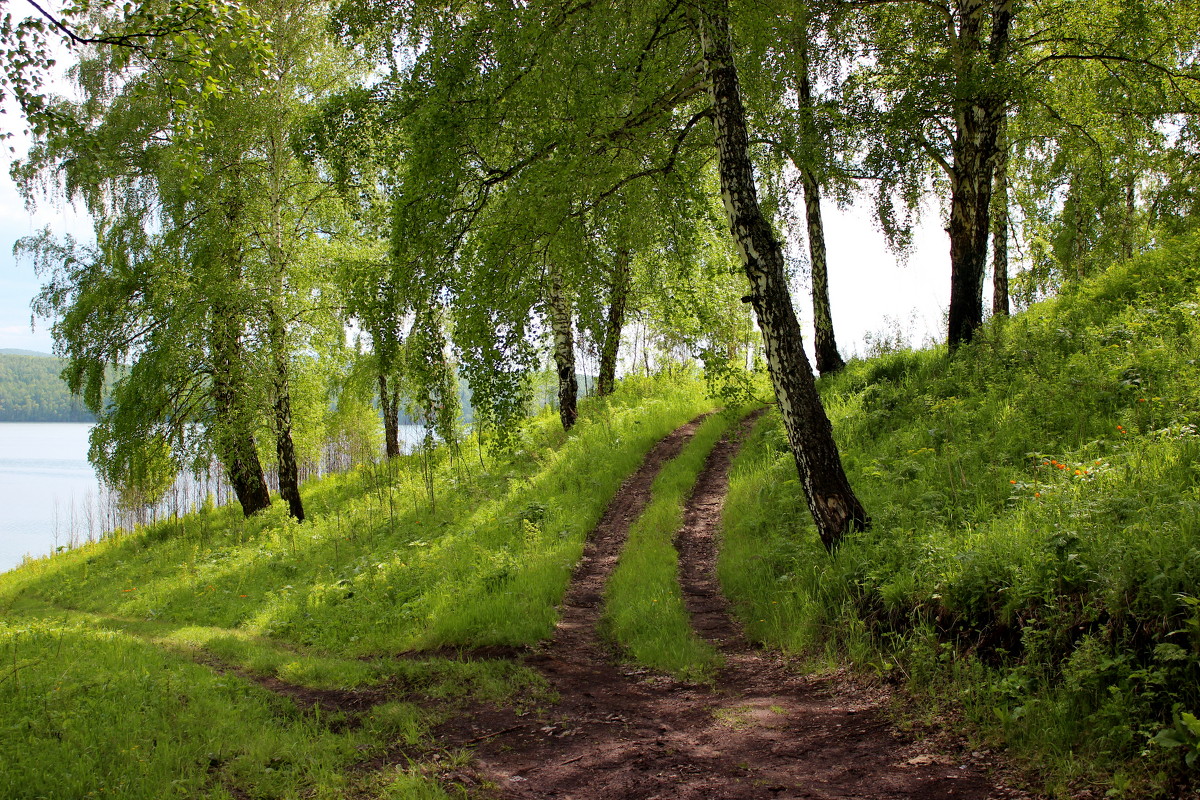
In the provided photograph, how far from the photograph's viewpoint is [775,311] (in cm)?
674

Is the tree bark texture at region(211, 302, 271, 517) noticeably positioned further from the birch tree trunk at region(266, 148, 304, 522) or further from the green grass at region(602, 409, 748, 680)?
the green grass at region(602, 409, 748, 680)

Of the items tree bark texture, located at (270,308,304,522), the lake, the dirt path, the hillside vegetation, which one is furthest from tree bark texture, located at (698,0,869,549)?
tree bark texture, located at (270,308,304,522)

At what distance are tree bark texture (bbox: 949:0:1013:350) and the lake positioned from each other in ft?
31.6

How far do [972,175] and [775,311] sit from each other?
22.1 feet

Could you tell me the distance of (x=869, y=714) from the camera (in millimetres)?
4746

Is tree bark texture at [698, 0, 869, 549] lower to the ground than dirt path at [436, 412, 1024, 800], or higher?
higher

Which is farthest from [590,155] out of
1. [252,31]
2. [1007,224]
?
[1007,224]

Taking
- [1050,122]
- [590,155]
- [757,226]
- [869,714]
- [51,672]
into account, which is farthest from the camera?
[1050,122]

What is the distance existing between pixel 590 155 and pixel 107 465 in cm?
1553

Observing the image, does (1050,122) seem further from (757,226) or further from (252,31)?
(252,31)

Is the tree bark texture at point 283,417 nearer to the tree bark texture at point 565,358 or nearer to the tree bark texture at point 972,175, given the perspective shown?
the tree bark texture at point 565,358

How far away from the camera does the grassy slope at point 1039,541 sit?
371 centimetres

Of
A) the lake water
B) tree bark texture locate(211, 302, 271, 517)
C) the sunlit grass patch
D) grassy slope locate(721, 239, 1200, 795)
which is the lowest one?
the lake water

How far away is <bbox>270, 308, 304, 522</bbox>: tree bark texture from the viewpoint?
15.2 metres
